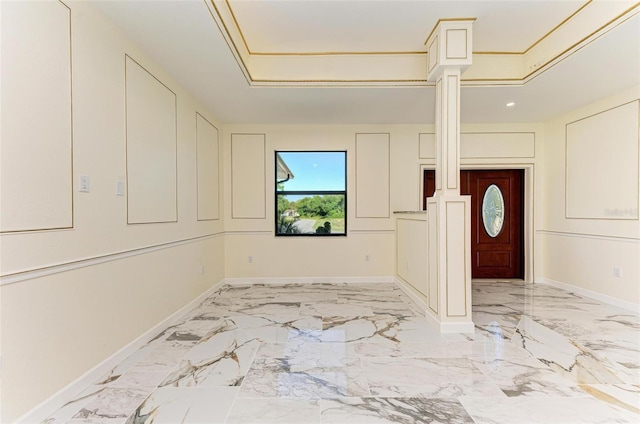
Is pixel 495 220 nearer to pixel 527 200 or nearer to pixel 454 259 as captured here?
pixel 527 200

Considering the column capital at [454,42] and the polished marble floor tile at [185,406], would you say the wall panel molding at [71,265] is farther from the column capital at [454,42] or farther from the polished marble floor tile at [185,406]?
the column capital at [454,42]

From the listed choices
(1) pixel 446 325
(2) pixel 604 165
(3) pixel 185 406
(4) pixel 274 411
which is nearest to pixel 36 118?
(3) pixel 185 406

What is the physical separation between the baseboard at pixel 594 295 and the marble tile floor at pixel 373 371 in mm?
139

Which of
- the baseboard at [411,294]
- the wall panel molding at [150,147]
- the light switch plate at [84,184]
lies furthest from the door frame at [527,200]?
the light switch plate at [84,184]

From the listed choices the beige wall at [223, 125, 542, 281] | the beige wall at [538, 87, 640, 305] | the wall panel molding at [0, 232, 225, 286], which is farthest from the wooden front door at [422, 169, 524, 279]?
the wall panel molding at [0, 232, 225, 286]

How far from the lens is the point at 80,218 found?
190 centimetres

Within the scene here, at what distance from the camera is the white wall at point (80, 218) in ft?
4.90

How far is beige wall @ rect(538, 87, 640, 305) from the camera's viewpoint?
3.50 meters

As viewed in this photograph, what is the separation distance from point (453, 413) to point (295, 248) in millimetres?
3437

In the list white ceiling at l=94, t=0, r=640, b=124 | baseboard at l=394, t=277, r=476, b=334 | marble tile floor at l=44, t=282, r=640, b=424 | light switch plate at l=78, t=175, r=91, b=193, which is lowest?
marble tile floor at l=44, t=282, r=640, b=424

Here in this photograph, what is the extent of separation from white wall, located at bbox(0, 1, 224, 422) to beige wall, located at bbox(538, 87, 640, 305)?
524 centimetres

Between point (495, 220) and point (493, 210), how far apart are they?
0.18m

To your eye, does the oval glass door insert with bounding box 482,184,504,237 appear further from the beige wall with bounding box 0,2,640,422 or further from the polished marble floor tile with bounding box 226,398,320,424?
the polished marble floor tile with bounding box 226,398,320,424

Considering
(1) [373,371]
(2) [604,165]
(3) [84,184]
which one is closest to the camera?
(3) [84,184]
